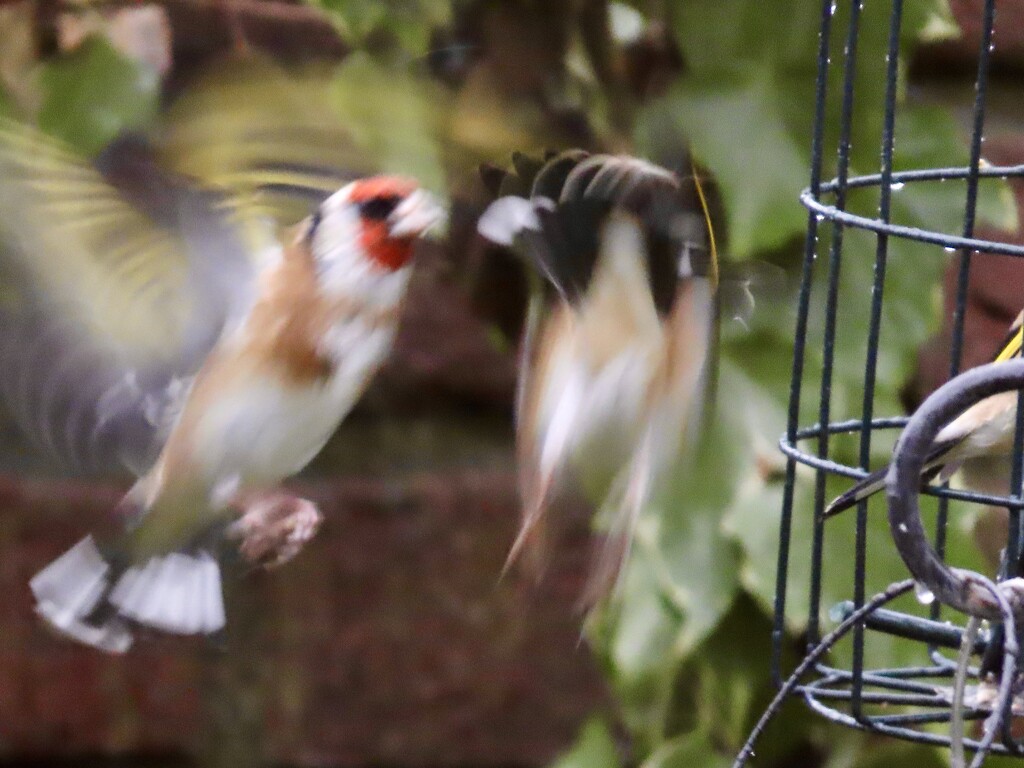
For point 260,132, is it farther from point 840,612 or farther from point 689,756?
point 689,756

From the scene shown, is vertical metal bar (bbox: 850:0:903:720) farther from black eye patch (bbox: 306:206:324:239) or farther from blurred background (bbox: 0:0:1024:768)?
black eye patch (bbox: 306:206:324:239)

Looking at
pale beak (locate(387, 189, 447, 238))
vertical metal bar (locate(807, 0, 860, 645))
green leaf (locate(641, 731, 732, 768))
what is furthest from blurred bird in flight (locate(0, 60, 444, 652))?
green leaf (locate(641, 731, 732, 768))

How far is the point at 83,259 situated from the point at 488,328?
0.31 metres

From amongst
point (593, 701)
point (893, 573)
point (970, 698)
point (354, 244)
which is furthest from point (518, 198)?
point (593, 701)

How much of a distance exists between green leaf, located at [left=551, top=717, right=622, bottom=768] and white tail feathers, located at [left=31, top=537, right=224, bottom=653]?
28 centimetres

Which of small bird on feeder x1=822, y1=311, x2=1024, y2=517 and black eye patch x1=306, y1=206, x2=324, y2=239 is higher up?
black eye patch x1=306, y1=206, x2=324, y2=239

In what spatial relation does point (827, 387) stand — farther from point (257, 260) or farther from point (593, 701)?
point (593, 701)

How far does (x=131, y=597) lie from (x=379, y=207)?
7.9 inches

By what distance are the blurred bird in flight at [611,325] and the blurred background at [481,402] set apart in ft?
0.06

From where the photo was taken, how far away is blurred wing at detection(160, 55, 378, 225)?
18.8 inches

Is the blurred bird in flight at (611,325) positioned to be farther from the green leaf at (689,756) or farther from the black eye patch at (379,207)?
the green leaf at (689,756)

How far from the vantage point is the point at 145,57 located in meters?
0.74

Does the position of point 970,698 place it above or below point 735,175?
below

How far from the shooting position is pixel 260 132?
49 centimetres
